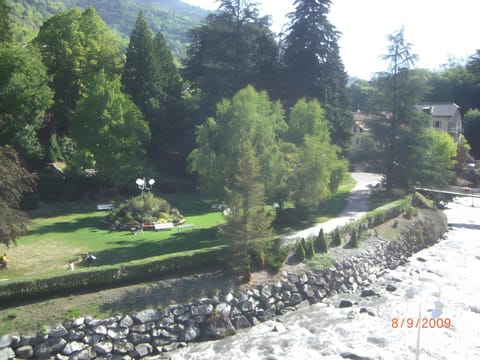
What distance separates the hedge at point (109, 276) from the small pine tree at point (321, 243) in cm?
652

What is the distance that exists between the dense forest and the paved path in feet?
6.92

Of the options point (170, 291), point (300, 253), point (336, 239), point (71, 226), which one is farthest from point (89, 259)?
point (336, 239)

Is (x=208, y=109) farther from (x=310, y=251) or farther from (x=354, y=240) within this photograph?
(x=310, y=251)

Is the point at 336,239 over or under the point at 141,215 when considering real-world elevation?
under

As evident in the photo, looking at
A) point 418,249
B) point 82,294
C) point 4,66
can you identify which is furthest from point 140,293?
point 4,66

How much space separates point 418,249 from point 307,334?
54.9ft

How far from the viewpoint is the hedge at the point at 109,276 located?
655 inches

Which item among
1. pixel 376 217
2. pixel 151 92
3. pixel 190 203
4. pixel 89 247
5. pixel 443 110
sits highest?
pixel 151 92

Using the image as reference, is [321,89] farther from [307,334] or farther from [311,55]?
[307,334]

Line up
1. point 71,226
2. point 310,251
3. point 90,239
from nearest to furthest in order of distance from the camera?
point 310,251 → point 90,239 → point 71,226

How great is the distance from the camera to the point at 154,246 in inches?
998

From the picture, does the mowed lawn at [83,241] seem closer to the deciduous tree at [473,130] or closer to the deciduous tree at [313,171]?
the deciduous tree at [313,171]

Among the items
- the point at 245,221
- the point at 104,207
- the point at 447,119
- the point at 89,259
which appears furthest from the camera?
the point at 447,119

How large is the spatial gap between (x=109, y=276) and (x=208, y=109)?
29212mm
